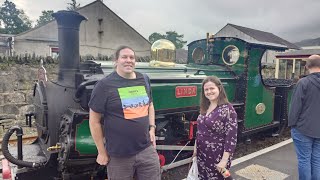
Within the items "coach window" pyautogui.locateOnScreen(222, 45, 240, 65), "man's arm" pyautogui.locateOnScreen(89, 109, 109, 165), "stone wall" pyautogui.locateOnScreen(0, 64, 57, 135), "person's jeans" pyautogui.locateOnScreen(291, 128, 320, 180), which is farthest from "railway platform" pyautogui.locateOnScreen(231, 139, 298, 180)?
"stone wall" pyautogui.locateOnScreen(0, 64, 57, 135)

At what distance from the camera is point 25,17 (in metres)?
59.0

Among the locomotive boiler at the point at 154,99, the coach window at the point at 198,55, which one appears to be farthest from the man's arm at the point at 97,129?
the coach window at the point at 198,55

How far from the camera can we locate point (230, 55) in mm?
5691

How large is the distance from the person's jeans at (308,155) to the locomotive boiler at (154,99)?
5.23 ft

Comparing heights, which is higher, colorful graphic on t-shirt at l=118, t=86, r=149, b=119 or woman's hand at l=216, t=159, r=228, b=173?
colorful graphic on t-shirt at l=118, t=86, r=149, b=119

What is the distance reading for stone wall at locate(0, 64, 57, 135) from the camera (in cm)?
717

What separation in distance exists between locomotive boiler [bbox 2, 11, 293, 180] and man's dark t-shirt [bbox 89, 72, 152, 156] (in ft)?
2.88

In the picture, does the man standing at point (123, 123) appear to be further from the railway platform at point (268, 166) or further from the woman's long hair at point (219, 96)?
the railway platform at point (268, 166)

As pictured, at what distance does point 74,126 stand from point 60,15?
1464mm

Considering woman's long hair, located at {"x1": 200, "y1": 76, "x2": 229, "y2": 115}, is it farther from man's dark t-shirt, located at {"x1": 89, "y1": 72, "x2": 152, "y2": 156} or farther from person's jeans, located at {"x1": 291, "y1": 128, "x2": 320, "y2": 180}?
person's jeans, located at {"x1": 291, "y1": 128, "x2": 320, "y2": 180}

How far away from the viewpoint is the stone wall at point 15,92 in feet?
23.5

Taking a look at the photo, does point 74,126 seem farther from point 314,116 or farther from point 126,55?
point 314,116

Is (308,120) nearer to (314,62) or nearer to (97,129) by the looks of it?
(314,62)

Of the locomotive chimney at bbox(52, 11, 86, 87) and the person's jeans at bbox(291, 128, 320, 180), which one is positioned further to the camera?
the locomotive chimney at bbox(52, 11, 86, 87)
